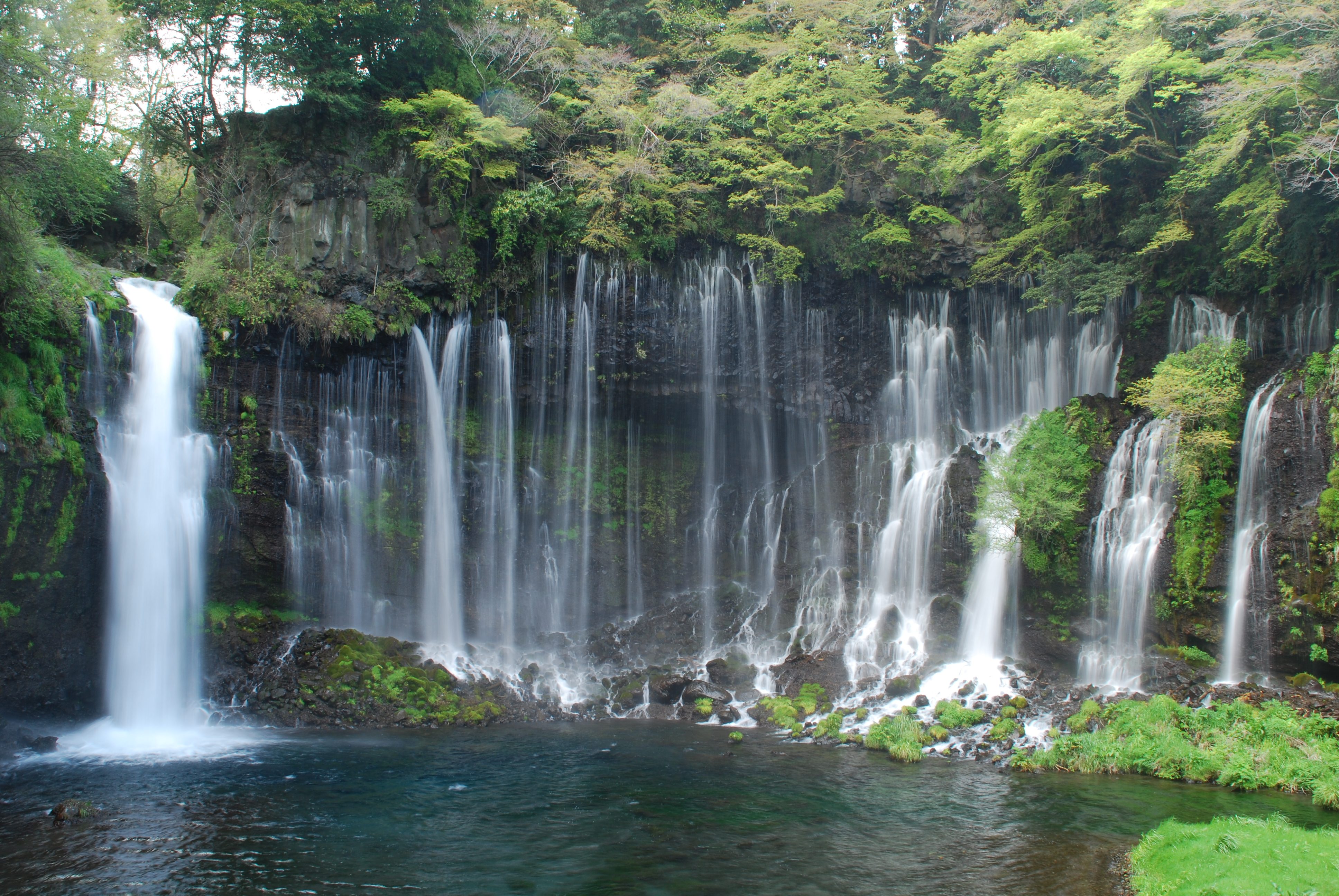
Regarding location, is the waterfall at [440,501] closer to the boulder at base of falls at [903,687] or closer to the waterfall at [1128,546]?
the boulder at base of falls at [903,687]

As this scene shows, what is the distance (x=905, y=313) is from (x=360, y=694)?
17884 millimetres

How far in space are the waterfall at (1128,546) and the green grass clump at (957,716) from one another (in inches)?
111

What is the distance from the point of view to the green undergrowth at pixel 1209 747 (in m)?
11.1

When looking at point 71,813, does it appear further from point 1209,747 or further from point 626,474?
point 1209,747

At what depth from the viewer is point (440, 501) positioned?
67.4 feet

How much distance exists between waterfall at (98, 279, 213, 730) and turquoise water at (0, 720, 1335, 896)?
2975mm

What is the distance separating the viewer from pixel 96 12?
2277 cm

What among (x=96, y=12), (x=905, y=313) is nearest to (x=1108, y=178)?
(x=905, y=313)

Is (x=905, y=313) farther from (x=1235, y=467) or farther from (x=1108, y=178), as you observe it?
(x=1235, y=467)

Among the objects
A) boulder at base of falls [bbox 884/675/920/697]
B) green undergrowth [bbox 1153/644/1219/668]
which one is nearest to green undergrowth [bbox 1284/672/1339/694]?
green undergrowth [bbox 1153/644/1219/668]

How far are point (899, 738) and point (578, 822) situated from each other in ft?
21.6

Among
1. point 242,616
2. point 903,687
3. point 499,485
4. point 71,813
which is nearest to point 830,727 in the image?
point 903,687

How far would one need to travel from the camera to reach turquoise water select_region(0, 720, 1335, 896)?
852cm

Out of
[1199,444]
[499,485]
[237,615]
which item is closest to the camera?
[1199,444]
